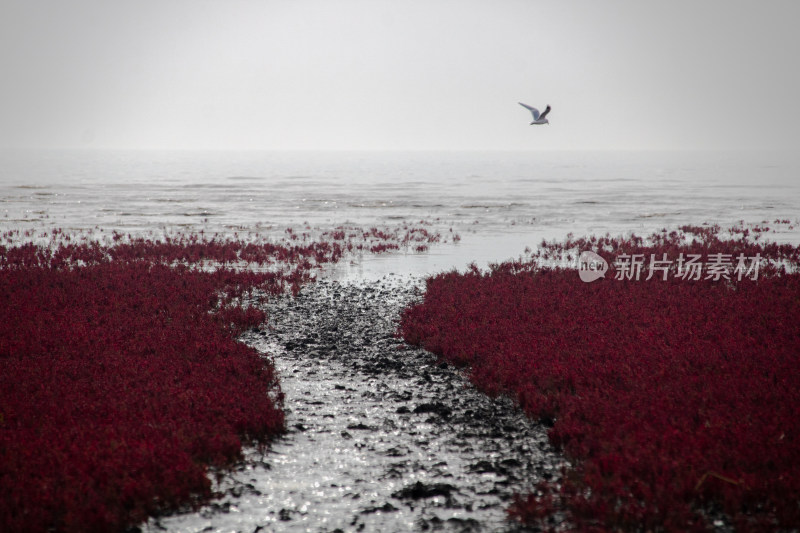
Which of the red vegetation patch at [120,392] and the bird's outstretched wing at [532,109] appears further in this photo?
the bird's outstretched wing at [532,109]

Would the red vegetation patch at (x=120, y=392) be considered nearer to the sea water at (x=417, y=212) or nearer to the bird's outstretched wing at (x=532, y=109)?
the sea water at (x=417, y=212)

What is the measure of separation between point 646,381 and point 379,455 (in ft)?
15.0

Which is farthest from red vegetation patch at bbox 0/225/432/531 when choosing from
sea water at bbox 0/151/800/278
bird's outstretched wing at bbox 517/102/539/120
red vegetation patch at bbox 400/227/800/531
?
bird's outstretched wing at bbox 517/102/539/120

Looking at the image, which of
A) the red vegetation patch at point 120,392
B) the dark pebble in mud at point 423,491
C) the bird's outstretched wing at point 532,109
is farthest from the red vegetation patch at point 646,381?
the bird's outstretched wing at point 532,109

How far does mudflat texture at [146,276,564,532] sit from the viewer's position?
671 cm

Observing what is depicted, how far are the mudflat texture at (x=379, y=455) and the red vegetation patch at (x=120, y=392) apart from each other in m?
0.50

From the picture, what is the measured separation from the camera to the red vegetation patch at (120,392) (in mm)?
6688

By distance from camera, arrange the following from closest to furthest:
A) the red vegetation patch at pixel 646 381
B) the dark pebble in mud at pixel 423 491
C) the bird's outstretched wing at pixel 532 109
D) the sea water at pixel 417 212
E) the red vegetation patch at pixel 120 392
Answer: the red vegetation patch at pixel 646 381
the red vegetation patch at pixel 120 392
the dark pebble in mud at pixel 423 491
the bird's outstretched wing at pixel 532 109
the sea water at pixel 417 212

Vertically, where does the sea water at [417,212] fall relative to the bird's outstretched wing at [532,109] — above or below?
below

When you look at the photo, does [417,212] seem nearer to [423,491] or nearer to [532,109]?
[532,109]

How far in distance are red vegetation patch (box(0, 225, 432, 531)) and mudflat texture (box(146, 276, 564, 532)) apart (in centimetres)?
50

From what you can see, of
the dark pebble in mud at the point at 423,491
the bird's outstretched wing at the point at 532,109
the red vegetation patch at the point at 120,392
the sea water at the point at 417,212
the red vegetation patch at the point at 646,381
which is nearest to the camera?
the red vegetation patch at the point at 646,381

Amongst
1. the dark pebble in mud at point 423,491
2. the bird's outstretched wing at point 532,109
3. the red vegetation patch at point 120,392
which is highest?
the bird's outstretched wing at point 532,109

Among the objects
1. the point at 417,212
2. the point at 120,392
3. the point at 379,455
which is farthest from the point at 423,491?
the point at 417,212
